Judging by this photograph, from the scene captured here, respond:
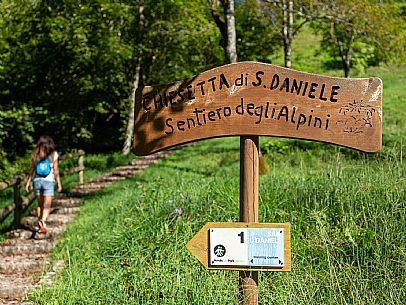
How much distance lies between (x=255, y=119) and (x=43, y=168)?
5284 millimetres

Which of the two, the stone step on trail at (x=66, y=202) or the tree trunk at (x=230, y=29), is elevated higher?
the tree trunk at (x=230, y=29)

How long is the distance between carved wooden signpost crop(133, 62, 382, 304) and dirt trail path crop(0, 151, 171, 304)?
239cm

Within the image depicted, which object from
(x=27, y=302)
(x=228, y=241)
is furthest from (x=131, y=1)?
(x=228, y=241)

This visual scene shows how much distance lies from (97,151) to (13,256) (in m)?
15.1

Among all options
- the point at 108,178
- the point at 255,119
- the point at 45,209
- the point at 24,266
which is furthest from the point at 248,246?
the point at 108,178

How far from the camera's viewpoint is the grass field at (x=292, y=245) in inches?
182

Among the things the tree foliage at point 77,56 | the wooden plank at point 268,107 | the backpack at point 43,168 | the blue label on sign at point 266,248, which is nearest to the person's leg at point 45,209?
the backpack at point 43,168

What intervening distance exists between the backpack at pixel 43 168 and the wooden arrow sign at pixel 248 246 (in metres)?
5.13

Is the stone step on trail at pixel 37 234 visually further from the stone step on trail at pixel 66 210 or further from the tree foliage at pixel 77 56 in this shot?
the tree foliage at pixel 77 56

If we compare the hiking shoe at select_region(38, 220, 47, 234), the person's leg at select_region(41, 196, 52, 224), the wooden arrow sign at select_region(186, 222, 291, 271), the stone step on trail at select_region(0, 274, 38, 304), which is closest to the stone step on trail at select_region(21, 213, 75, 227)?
the person's leg at select_region(41, 196, 52, 224)

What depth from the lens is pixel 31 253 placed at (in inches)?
314

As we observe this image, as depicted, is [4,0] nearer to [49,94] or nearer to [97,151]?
[49,94]

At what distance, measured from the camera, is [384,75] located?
108 ft

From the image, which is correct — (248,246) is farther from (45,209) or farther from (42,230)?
(45,209)
